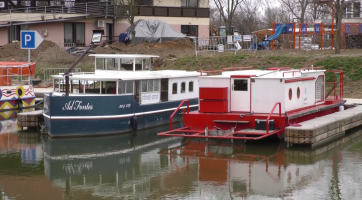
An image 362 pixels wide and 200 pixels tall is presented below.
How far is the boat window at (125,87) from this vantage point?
20734 millimetres

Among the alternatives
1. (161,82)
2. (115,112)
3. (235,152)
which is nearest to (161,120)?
(161,82)

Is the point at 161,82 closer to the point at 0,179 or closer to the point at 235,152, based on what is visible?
the point at 235,152

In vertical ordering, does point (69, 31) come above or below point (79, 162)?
above

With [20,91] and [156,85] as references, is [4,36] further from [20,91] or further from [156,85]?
[156,85]

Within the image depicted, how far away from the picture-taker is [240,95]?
61.4 feet

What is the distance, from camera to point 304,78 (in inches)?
792

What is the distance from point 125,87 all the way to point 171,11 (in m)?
33.2

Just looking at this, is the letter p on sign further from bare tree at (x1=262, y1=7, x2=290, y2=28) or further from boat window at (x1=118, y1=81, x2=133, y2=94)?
bare tree at (x1=262, y1=7, x2=290, y2=28)

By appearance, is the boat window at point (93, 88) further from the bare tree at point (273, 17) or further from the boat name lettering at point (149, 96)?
the bare tree at point (273, 17)

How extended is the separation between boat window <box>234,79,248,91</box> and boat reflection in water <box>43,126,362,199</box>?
5.95ft

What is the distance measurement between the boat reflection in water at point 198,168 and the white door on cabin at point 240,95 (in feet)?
3.91

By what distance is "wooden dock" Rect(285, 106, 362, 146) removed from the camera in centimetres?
1705

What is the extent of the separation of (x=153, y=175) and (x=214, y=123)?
4844mm

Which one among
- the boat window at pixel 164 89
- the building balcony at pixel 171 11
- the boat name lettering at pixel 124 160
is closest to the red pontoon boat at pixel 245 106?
the boat name lettering at pixel 124 160
